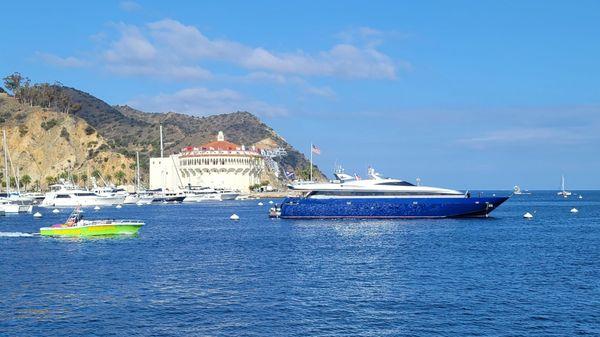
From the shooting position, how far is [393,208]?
90.0m

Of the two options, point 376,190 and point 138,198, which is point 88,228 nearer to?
point 376,190

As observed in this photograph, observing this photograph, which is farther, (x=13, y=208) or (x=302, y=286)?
(x=13, y=208)

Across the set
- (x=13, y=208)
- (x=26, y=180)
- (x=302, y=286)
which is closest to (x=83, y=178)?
(x=26, y=180)

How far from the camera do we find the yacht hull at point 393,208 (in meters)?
90.2

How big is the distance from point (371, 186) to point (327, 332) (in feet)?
213

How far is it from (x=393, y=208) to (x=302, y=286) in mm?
53388

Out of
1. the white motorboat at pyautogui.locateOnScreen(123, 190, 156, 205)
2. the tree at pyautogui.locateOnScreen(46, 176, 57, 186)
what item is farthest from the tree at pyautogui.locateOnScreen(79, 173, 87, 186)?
the white motorboat at pyautogui.locateOnScreen(123, 190, 156, 205)

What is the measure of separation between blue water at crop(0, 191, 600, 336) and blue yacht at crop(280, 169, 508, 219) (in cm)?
2246

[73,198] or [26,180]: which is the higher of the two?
[26,180]

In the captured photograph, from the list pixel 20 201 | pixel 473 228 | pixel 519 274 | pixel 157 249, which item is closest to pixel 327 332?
pixel 519 274

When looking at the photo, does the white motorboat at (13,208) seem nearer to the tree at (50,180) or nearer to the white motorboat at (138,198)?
the white motorboat at (138,198)

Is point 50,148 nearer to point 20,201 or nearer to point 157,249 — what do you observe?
point 20,201

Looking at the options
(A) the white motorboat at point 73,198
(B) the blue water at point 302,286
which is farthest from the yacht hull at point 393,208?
(A) the white motorboat at point 73,198

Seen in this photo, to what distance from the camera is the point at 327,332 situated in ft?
90.6
